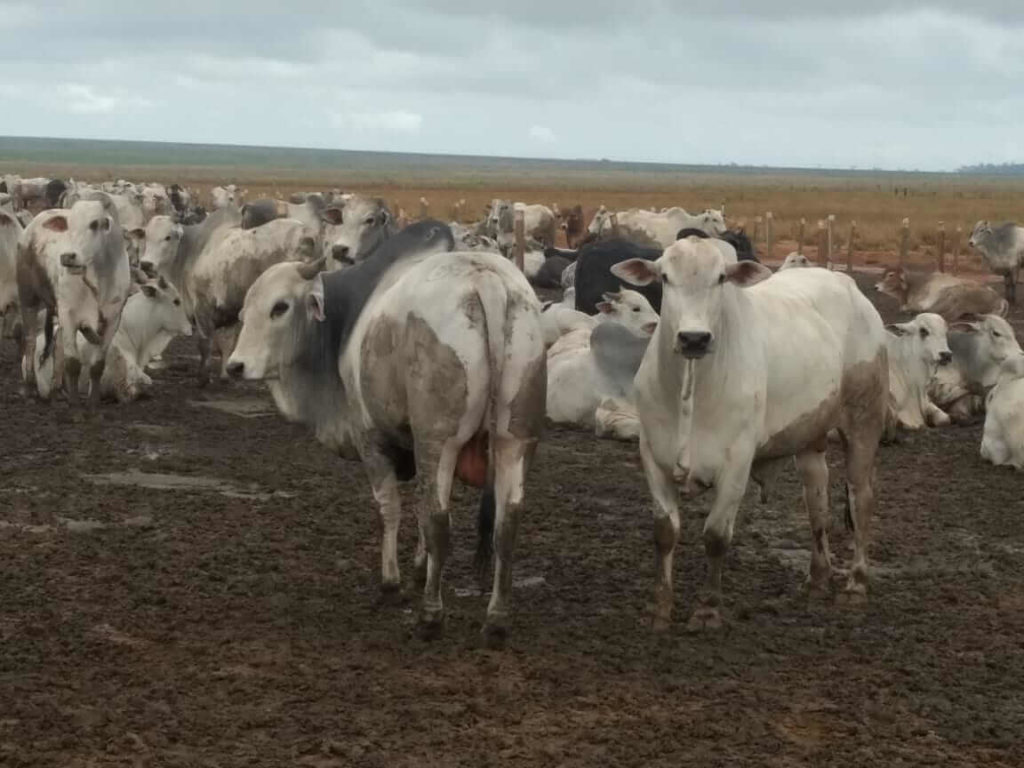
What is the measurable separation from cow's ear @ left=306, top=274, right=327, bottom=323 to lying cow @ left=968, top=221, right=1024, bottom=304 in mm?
20279

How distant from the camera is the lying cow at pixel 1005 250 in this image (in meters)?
25.8

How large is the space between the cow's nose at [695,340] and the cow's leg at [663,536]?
2.50ft

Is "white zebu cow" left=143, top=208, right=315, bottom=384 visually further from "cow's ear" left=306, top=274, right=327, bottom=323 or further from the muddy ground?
"cow's ear" left=306, top=274, right=327, bottom=323

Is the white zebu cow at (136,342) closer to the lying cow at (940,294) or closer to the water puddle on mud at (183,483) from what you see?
the water puddle on mud at (183,483)

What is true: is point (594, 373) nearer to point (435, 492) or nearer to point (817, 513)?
point (817, 513)

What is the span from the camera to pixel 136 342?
578 inches

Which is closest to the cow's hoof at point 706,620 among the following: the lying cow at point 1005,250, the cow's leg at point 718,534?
the cow's leg at point 718,534

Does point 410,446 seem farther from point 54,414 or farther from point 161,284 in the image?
point 161,284

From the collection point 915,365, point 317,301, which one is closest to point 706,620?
point 317,301

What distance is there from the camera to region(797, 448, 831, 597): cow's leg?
780 cm

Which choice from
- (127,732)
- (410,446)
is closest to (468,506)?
Answer: (410,446)

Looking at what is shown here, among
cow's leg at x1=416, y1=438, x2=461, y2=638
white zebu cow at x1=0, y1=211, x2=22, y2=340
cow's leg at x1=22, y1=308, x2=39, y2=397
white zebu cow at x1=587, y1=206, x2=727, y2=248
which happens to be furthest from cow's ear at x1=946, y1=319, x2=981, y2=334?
white zebu cow at x1=587, y1=206, x2=727, y2=248

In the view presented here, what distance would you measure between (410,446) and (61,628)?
1.75m

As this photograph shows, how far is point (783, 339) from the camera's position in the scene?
7297 millimetres
